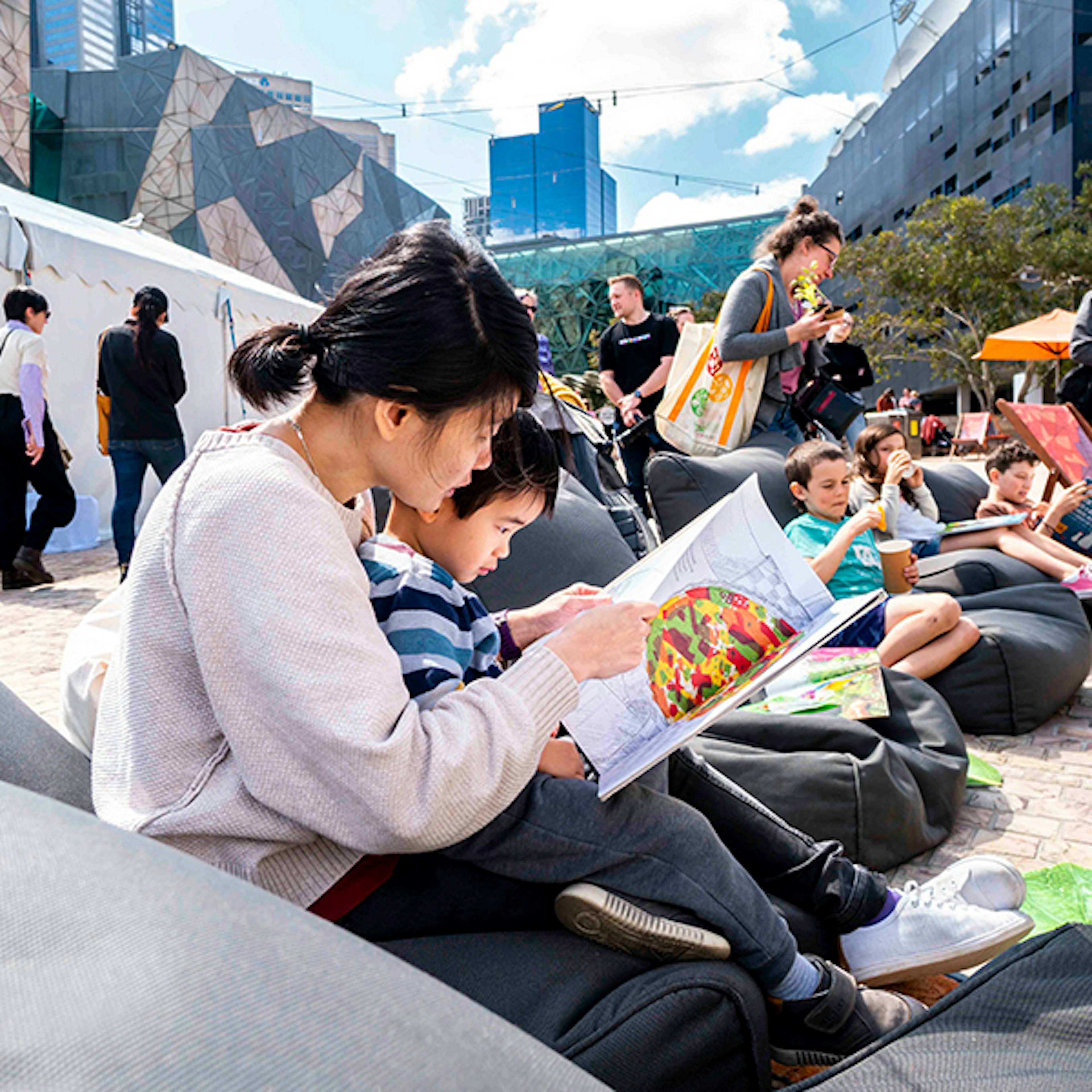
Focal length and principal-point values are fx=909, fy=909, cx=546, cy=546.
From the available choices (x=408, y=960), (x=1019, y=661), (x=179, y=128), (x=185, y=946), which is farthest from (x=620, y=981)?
(x=179, y=128)

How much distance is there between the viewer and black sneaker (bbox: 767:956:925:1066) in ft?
3.75

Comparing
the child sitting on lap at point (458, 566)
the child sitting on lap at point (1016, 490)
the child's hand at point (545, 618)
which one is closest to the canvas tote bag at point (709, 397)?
the child sitting on lap at point (1016, 490)

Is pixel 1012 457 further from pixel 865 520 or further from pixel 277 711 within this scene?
pixel 277 711

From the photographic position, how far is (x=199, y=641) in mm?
875

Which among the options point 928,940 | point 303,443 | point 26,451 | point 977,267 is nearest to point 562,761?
point 303,443

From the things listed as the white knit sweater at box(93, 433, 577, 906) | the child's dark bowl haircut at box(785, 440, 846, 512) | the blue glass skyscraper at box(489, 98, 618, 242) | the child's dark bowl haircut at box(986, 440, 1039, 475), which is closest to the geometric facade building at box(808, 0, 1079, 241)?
the blue glass skyscraper at box(489, 98, 618, 242)

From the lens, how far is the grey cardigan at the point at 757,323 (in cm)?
355

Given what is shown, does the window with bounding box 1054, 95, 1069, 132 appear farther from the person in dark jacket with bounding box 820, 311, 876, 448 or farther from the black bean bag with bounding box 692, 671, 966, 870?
the black bean bag with bounding box 692, 671, 966, 870

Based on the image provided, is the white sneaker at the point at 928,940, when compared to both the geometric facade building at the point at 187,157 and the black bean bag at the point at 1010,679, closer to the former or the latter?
the black bean bag at the point at 1010,679

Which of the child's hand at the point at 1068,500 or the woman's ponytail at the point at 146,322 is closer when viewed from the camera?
the child's hand at the point at 1068,500

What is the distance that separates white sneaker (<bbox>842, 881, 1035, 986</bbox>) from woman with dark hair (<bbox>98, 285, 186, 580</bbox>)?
4678 mm

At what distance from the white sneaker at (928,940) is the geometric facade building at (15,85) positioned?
1906 centimetres

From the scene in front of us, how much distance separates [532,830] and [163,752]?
409mm

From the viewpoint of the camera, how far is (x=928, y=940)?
1.40 meters
